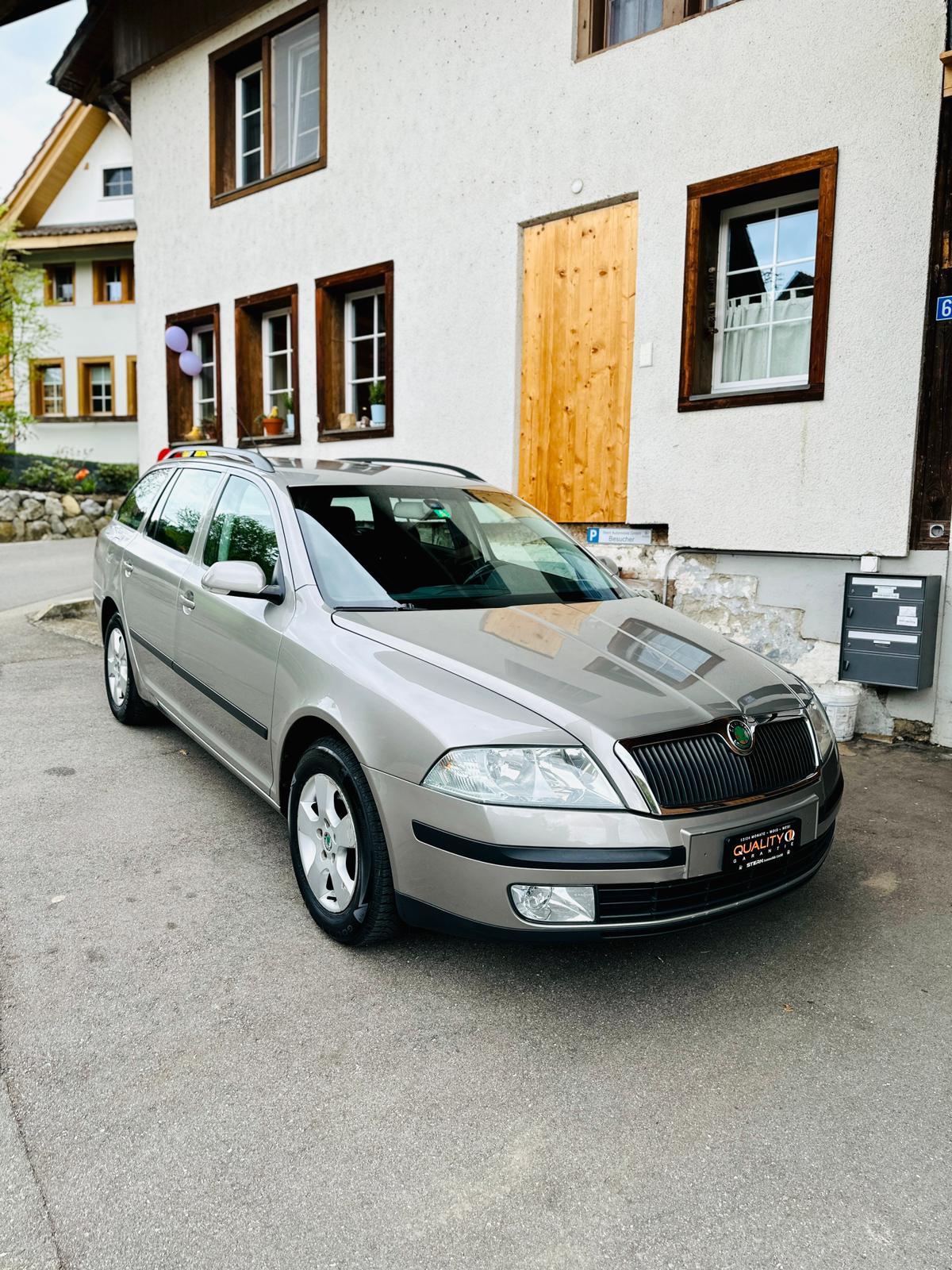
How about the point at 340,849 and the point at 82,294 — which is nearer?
the point at 340,849

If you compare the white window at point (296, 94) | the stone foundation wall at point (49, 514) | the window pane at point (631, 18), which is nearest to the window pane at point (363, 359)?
the white window at point (296, 94)

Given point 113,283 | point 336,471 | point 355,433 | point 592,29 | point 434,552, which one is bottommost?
point 434,552

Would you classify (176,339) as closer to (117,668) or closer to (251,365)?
(251,365)

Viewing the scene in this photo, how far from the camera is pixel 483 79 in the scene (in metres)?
8.59

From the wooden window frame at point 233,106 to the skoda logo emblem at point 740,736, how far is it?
9.47 metres

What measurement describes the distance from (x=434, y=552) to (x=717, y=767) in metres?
1.66

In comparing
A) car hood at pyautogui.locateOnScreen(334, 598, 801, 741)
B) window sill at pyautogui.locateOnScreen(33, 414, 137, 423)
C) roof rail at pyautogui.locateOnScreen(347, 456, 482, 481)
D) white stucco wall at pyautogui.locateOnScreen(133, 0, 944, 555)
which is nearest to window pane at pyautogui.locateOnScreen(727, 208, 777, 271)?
white stucco wall at pyautogui.locateOnScreen(133, 0, 944, 555)

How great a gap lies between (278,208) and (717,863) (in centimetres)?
1038

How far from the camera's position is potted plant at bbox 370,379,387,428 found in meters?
10.1

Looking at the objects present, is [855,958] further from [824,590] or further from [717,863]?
[824,590]

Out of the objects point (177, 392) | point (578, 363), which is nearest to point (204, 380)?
point (177, 392)

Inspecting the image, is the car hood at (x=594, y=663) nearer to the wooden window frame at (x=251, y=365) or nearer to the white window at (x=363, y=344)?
the white window at (x=363, y=344)

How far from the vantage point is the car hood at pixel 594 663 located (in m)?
2.90

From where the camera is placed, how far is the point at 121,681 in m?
5.90
